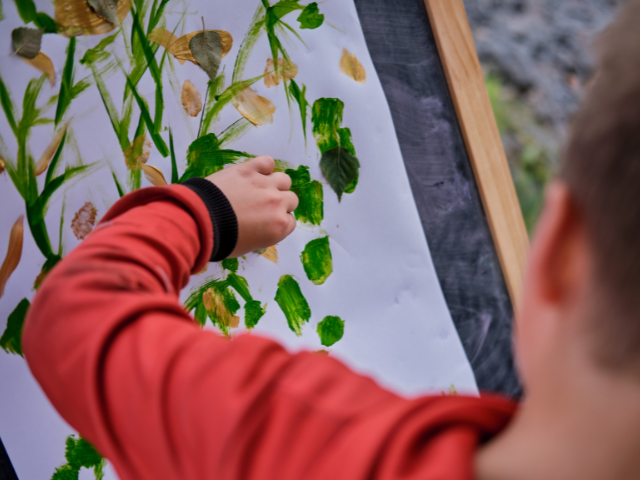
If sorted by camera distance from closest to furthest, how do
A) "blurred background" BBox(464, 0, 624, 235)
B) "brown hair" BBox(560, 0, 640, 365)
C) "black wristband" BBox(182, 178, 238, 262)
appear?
"brown hair" BBox(560, 0, 640, 365), "black wristband" BBox(182, 178, 238, 262), "blurred background" BBox(464, 0, 624, 235)

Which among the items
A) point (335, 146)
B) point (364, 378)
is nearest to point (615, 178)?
point (364, 378)

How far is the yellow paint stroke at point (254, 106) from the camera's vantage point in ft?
1.86

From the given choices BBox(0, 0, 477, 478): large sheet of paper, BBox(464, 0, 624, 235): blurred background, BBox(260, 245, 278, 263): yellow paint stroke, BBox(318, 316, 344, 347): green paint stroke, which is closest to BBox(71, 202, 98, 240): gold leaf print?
BBox(0, 0, 477, 478): large sheet of paper

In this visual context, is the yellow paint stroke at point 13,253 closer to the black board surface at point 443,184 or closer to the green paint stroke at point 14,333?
the green paint stroke at point 14,333

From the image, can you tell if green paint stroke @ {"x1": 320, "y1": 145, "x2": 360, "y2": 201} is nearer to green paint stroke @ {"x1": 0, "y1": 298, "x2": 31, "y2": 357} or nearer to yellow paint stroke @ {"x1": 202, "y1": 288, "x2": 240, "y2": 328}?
yellow paint stroke @ {"x1": 202, "y1": 288, "x2": 240, "y2": 328}

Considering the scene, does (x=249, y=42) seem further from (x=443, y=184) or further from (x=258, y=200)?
(x=443, y=184)

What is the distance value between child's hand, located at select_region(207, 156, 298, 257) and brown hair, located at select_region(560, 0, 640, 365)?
0.33 meters

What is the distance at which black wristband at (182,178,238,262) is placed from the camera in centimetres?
43

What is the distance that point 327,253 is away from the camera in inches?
24.0

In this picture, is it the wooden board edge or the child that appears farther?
the wooden board edge

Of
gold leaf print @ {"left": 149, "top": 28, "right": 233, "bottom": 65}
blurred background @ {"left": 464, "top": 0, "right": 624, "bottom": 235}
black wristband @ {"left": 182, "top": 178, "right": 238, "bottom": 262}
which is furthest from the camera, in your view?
blurred background @ {"left": 464, "top": 0, "right": 624, "bottom": 235}

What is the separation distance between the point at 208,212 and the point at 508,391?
555mm

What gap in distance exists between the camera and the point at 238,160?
57cm

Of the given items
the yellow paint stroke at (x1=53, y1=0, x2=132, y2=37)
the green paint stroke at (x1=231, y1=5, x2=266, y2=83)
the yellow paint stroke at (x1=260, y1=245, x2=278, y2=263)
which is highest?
the yellow paint stroke at (x1=53, y1=0, x2=132, y2=37)
